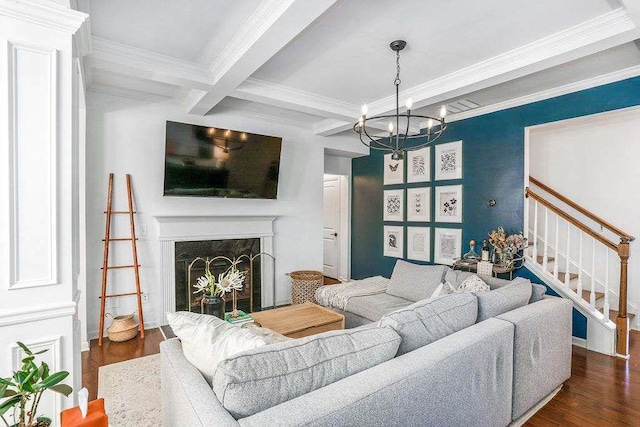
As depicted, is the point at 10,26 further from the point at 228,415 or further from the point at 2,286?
the point at 228,415

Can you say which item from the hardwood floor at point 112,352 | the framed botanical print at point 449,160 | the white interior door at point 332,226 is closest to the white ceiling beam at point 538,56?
the framed botanical print at point 449,160

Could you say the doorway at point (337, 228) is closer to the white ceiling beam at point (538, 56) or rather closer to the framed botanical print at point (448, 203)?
the framed botanical print at point (448, 203)

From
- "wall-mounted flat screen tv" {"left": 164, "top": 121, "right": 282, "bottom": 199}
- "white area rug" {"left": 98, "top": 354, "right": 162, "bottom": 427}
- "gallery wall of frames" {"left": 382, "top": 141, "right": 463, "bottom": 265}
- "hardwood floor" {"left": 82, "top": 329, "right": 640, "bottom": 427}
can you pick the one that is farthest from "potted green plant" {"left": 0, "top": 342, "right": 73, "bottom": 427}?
"gallery wall of frames" {"left": 382, "top": 141, "right": 463, "bottom": 265}

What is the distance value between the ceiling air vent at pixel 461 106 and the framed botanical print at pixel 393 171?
115 cm

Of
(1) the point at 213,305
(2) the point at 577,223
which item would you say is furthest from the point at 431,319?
(2) the point at 577,223

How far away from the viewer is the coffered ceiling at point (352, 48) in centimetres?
213

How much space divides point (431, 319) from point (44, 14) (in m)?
2.45

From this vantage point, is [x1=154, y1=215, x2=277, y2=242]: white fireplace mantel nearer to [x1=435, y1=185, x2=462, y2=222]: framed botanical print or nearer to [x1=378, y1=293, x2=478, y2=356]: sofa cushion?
[x1=435, y1=185, x2=462, y2=222]: framed botanical print

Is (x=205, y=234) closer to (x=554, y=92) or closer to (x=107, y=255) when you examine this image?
(x=107, y=255)

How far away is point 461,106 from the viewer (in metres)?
4.10

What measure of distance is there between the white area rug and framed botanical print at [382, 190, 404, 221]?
3.72 meters

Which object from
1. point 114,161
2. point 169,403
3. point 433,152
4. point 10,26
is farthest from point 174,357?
point 433,152

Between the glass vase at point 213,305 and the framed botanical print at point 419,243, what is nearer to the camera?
the glass vase at point 213,305

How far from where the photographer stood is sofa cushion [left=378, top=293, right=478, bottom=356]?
1601 mm
